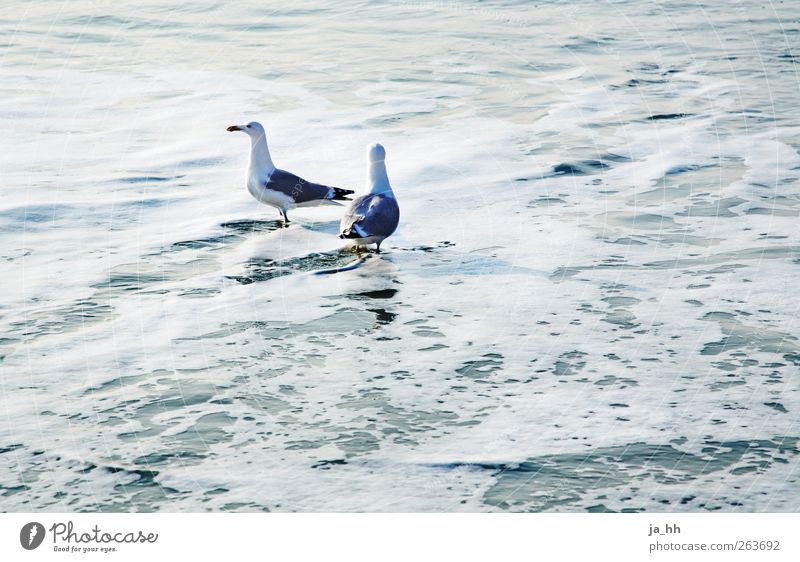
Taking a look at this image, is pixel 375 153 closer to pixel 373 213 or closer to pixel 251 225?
pixel 373 213

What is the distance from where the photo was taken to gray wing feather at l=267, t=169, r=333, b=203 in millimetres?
9594

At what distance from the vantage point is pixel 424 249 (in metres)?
8.98

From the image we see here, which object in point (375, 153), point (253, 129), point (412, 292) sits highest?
point (253, 129)

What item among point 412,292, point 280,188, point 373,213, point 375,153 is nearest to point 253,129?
point 280,188

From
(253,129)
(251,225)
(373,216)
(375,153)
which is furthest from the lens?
(253,129)

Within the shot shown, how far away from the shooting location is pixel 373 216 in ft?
28.4

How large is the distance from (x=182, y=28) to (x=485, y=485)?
1598cm

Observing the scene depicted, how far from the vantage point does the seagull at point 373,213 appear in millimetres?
8633

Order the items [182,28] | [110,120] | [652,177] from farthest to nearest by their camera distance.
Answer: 1. [182,28]
2. [110,120]
3. [652,177]
